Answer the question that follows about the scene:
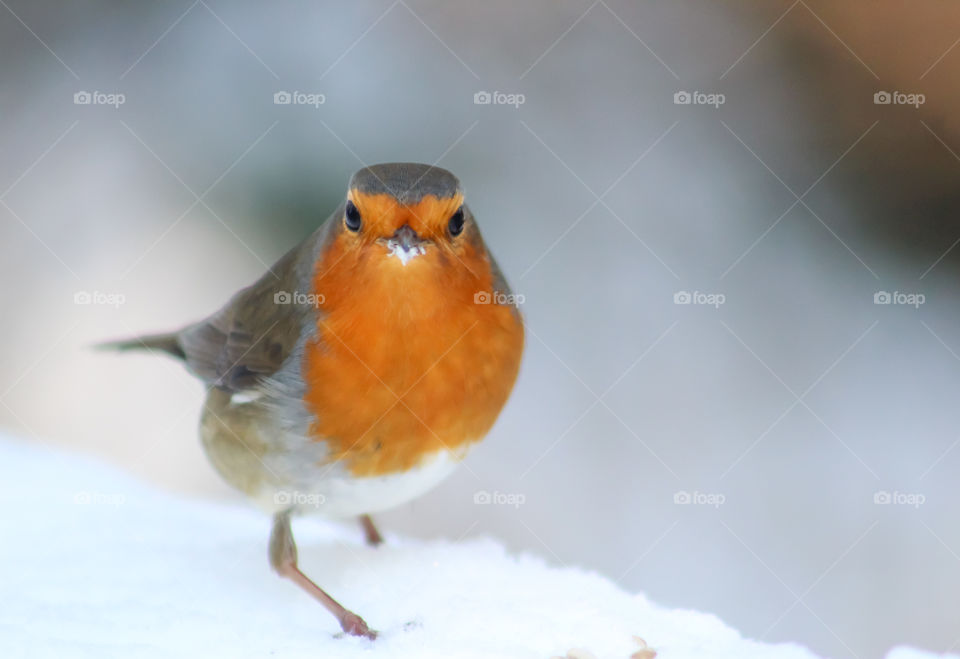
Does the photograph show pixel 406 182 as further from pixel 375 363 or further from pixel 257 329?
pixel 257 329

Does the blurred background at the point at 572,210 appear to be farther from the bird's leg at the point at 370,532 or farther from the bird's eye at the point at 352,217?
the bird's eye at the point at 352,217

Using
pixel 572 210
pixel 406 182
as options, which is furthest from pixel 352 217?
pixel 572 210

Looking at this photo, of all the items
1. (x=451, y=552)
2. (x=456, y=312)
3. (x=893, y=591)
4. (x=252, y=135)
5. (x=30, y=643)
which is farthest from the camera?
(x=252, y=135)

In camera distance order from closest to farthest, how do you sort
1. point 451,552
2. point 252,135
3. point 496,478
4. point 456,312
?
point 456,312 < point 451,552 < point 496,478 < point 252,135

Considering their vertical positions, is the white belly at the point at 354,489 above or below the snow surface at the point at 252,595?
above

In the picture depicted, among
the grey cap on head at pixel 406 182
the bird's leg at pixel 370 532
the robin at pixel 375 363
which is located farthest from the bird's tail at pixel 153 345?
the grey cap on head at pixel 406 182

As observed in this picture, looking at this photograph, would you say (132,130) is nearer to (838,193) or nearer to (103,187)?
(103,187)

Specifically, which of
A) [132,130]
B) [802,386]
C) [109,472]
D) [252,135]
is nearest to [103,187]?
[132,130]
